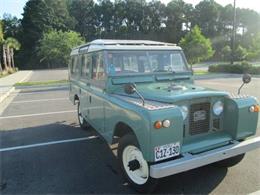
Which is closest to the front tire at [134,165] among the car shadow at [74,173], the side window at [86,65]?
Answer: the car shadow at [74,173]

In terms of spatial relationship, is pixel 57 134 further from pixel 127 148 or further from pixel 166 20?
pixel 166 20

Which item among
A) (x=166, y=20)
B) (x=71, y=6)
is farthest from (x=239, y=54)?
(x=71, y=6)

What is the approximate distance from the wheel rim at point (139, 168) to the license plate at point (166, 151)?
33 centimetres

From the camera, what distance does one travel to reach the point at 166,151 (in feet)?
10.3

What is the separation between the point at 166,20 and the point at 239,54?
35.4 m

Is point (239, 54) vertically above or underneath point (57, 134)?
above

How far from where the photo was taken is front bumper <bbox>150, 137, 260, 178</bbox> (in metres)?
3.00

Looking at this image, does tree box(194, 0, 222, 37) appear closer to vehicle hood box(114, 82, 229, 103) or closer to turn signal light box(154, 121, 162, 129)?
vehicle hood box(114, 82, 229, 103)

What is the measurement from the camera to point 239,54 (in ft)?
136

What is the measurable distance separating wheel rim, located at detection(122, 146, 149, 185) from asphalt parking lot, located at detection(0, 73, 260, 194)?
21cm

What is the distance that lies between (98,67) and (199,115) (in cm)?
213

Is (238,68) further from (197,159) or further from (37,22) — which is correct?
(37,22)

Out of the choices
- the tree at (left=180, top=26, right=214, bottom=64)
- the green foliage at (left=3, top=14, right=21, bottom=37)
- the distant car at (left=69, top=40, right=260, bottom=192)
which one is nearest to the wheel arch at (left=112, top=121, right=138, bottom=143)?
the distant car at (left=69, top=40, right=260, bottom=192)

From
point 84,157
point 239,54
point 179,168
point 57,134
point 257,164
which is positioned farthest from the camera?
point 239,54
